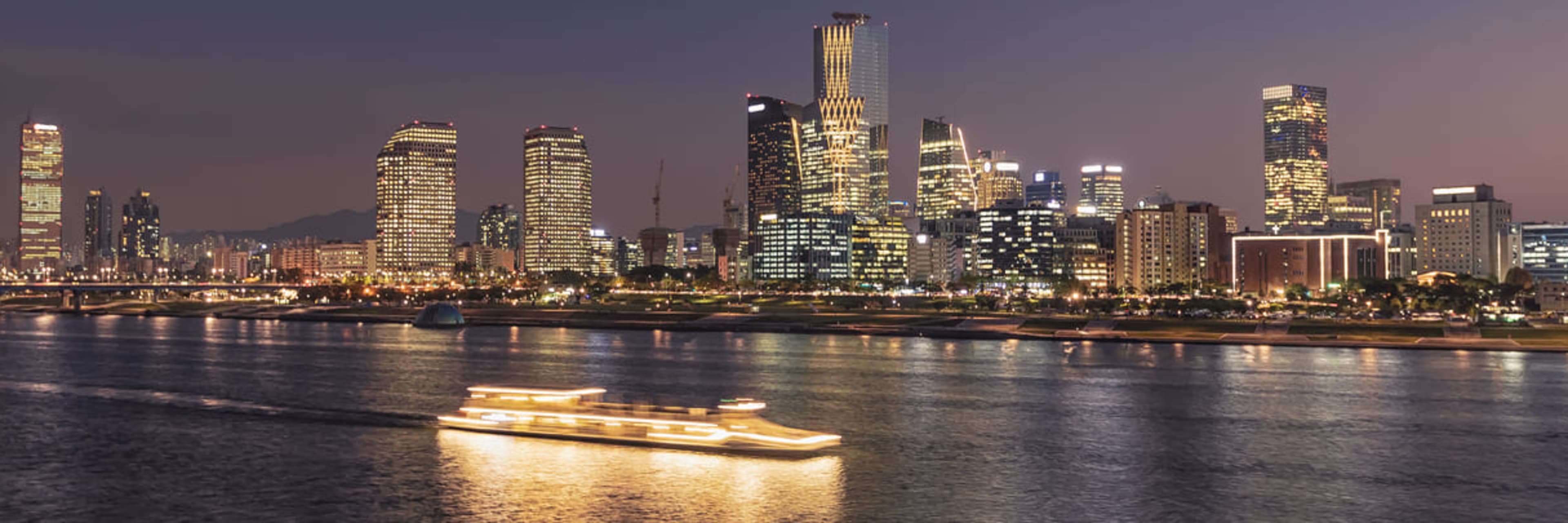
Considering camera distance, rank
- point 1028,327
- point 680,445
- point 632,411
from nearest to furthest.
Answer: point 680,445
point 632,411
point 1028,327

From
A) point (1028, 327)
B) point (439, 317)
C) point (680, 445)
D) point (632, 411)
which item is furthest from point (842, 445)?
point (439, 317)

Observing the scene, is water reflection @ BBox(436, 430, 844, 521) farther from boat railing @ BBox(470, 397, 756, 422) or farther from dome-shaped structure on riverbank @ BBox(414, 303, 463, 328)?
dome-shaped structure on riverbank @ BBox(414, 303, 463, 328)

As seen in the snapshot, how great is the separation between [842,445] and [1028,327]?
3577 inches

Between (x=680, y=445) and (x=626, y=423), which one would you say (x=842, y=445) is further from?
(x=626, y=423)

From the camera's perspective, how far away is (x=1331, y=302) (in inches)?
7293

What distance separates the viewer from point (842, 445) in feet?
141

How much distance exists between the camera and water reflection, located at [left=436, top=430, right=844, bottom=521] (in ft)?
104

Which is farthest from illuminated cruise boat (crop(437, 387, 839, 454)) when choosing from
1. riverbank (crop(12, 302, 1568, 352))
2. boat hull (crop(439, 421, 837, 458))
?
riverbank (crop(12, 302, 1568, 352))

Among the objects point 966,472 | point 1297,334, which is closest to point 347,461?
point 966,472

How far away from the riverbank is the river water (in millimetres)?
22405

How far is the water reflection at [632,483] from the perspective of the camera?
31.6 m

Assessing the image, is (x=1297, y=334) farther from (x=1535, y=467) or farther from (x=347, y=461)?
(x=347, y=461)

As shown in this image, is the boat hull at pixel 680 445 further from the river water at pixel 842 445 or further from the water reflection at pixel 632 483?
the river water at pixel 842 445

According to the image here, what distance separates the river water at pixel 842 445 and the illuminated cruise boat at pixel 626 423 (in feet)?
2.96
